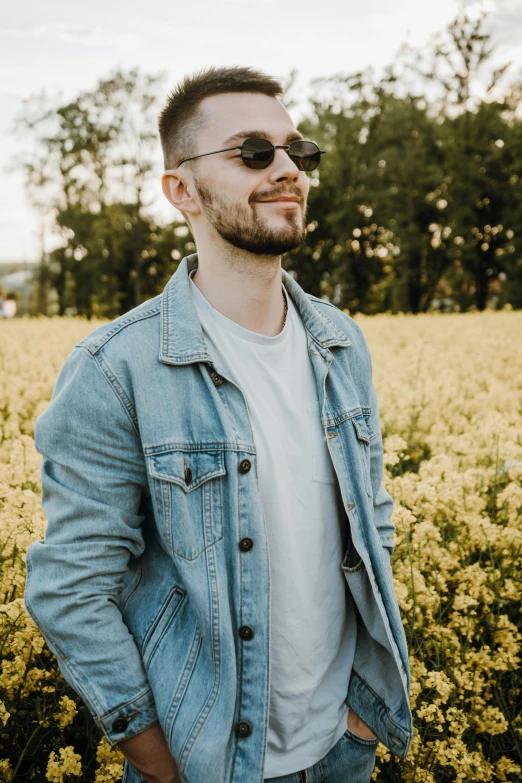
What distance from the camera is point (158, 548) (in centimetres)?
179

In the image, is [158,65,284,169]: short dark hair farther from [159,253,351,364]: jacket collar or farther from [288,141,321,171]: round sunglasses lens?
[159,253,351,364]: jacket collar

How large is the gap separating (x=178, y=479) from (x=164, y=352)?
1.09ft

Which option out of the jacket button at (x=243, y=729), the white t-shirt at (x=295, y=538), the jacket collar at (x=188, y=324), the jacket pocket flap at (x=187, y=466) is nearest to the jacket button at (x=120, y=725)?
the jacket button at (x=243, y=729)

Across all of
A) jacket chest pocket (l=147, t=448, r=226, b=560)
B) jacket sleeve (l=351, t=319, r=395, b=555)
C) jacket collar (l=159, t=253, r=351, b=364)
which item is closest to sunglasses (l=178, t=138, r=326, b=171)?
jacket collar (l=159, t=253, r=351, b=364)

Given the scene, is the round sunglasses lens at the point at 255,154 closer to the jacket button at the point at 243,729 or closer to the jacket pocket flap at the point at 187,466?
the jacket pocket flap at the point at 187,466

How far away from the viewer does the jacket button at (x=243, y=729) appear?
164 centimetres

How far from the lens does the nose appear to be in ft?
6.09

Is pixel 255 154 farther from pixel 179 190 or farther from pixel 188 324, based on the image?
pixel 188 324

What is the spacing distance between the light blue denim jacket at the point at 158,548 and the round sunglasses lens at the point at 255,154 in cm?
48

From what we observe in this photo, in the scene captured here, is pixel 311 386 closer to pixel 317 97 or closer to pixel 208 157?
pixel 208 157

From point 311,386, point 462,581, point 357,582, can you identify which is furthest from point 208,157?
point 462,581

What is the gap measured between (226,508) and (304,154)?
109cm

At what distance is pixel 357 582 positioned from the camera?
1.92 metres

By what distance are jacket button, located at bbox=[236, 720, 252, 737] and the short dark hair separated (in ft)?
5.24
